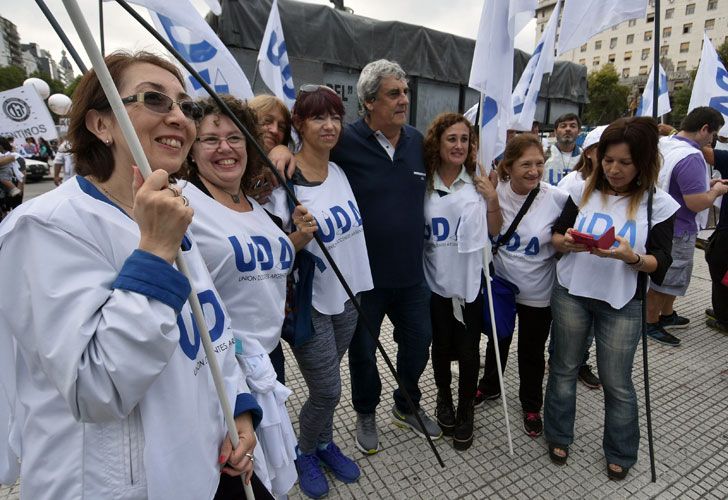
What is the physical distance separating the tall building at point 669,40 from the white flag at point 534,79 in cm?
5366

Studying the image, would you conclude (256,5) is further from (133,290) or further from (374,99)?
(133,290)

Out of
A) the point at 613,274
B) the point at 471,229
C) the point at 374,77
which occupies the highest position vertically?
the point at 374,77

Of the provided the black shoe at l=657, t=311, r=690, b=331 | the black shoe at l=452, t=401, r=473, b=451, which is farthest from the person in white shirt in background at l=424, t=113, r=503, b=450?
the black shoe at l=657, t=311, r=690, b=331

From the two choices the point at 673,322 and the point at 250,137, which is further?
the point at 673,322

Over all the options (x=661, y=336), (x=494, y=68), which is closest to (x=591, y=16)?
(x=494, y=68)

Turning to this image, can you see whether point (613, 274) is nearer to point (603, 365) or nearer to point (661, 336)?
point (603, 365)

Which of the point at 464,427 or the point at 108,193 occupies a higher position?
the point at 108,193

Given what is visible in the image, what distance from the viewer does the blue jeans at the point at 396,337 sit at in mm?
2373

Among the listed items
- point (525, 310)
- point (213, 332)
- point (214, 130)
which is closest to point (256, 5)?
point (214, 130)

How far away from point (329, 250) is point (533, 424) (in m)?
1.83

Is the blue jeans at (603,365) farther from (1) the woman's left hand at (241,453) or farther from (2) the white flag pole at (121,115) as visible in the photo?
(2) the white flag pole at (121,115)

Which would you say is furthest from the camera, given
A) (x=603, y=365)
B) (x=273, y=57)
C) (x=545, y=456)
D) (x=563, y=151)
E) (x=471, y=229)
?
(x=563, y=151)

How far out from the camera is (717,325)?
13.5ft

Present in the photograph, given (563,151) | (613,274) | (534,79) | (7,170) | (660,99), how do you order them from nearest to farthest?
(613,274), (534,79), (660,99), (563,151), (7,170)
